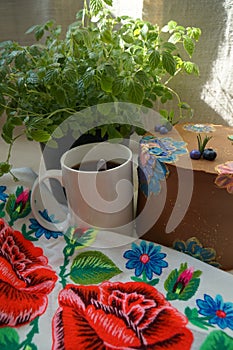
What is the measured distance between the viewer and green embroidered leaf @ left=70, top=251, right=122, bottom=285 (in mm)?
426

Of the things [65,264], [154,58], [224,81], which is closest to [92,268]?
[65,264]

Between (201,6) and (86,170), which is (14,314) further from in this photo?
(201,6)

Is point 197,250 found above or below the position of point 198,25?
below

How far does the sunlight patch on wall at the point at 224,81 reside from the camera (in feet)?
1.88

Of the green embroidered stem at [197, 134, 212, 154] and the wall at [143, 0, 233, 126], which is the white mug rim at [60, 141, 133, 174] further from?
the wall at [143, 0, 233, 126]

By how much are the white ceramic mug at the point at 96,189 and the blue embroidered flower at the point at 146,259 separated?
39 mm

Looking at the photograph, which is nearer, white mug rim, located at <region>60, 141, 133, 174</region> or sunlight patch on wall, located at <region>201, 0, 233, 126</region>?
white mug rim, located at <region>60, 141, 133, 174</region>

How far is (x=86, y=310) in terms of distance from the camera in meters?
0.38

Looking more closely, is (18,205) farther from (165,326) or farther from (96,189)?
(165,326)

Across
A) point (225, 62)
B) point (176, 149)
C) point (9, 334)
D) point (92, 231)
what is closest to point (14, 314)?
point (9, 334)

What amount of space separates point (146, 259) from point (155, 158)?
120 mm

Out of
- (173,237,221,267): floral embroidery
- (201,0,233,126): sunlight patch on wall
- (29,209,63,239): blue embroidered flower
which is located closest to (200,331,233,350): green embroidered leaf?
(173,237,221,267): floral embroidery

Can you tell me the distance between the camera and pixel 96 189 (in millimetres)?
442

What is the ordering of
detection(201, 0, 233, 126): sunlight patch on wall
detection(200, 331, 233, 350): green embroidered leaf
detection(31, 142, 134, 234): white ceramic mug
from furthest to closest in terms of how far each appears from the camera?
detection(201, 0, 233, 126): sunlight patch on wall < detection(31, 142, 134, 234): white ceramic mug < detection(200, 331, 233, 350): green embroidered leaf
